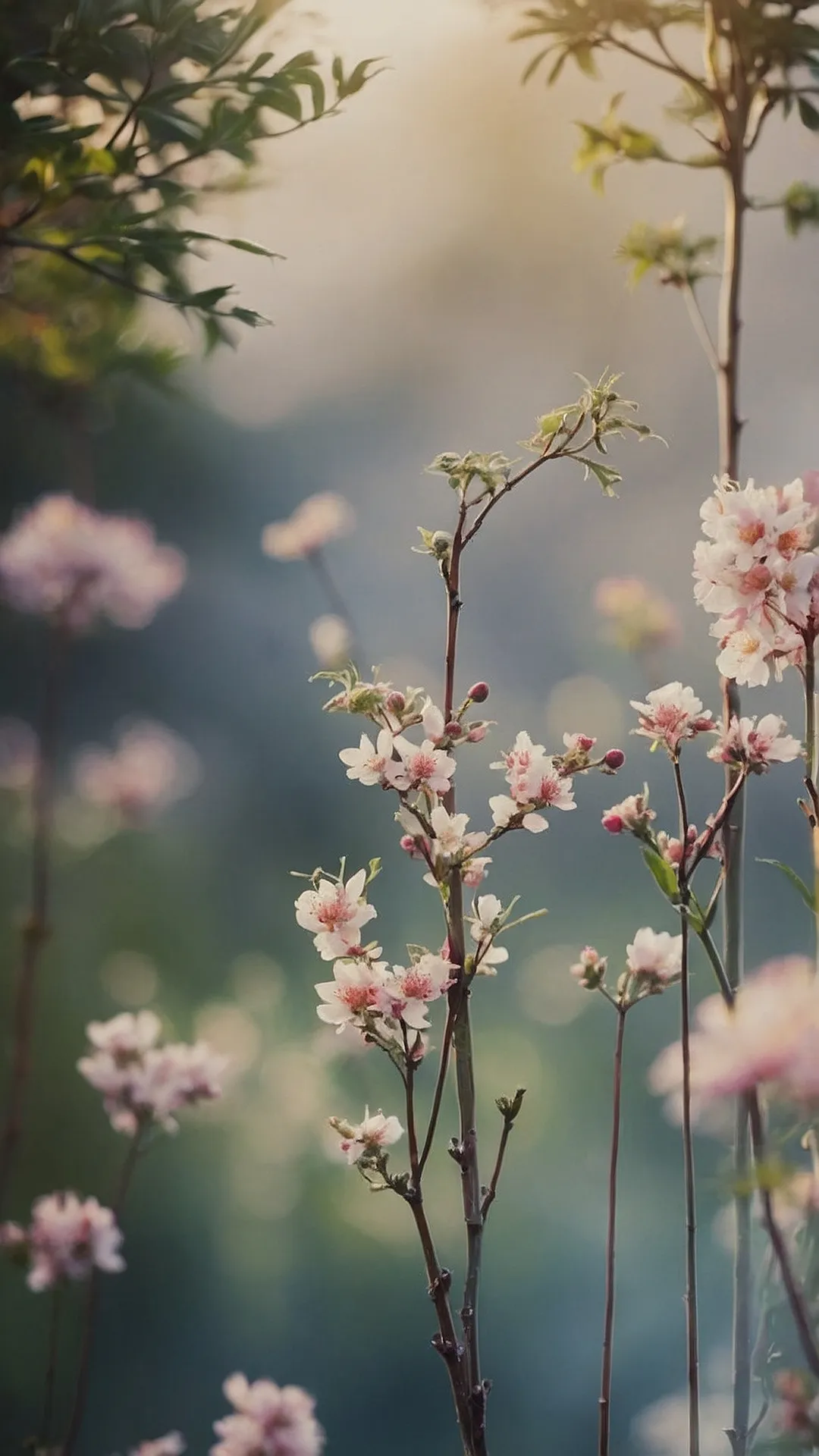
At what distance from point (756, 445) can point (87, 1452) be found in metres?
1.17

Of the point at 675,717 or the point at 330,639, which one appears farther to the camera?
the point at 330,639

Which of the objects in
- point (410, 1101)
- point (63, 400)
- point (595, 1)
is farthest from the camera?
point (63, 400)

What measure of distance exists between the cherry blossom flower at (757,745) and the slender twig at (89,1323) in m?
0.60

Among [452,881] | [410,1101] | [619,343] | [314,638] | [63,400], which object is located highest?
[63,400]

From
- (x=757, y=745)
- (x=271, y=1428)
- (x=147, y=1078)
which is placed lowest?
(x=271, y=1428)

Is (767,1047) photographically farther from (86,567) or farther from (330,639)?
(86,567)

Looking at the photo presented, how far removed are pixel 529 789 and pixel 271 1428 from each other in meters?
0.59

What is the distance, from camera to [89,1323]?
93cm

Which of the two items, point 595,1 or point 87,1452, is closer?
point 595,1

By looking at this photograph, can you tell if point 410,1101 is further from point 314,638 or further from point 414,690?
point 314,638

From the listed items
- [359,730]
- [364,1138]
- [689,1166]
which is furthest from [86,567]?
[689,1166]

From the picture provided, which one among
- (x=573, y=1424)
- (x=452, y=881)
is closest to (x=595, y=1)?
(x=452, y=881)

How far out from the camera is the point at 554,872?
104 cm

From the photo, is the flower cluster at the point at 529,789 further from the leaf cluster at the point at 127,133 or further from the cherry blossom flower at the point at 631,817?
the leaf cluster at the point at 127,133
